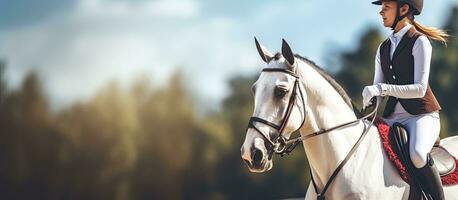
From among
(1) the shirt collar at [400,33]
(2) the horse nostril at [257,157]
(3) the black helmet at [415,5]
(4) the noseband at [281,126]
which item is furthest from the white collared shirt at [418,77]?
(2) the horse nostril at [257,157]

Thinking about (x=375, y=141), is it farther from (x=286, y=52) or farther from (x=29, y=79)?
(x=29, y=79)

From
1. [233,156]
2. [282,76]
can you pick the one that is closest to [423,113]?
[282,76]

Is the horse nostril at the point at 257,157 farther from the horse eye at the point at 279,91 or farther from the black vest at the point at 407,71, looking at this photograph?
the black vest at the point at 407,71

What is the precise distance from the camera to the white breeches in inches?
171

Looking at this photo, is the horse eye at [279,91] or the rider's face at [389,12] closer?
the horse eye at [279,91]

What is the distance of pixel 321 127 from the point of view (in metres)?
4.34

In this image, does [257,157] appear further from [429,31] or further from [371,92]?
[429,31]

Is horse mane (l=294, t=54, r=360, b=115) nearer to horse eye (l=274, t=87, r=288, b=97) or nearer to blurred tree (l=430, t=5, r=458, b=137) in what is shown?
horse eye (l=274, t=87, r=288, b=97)

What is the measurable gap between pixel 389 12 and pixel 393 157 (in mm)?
906

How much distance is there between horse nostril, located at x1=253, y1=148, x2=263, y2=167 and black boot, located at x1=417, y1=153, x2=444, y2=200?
1.01m

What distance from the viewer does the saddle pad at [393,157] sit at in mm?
4379

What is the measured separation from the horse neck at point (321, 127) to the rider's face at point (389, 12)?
0.62 m

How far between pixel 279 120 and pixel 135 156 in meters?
13.1

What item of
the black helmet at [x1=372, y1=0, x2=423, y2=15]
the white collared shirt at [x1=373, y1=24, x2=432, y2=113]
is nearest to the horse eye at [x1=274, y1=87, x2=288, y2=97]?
the white collared shirt at [x1=373, y1=24, x2=432, y2=113]
